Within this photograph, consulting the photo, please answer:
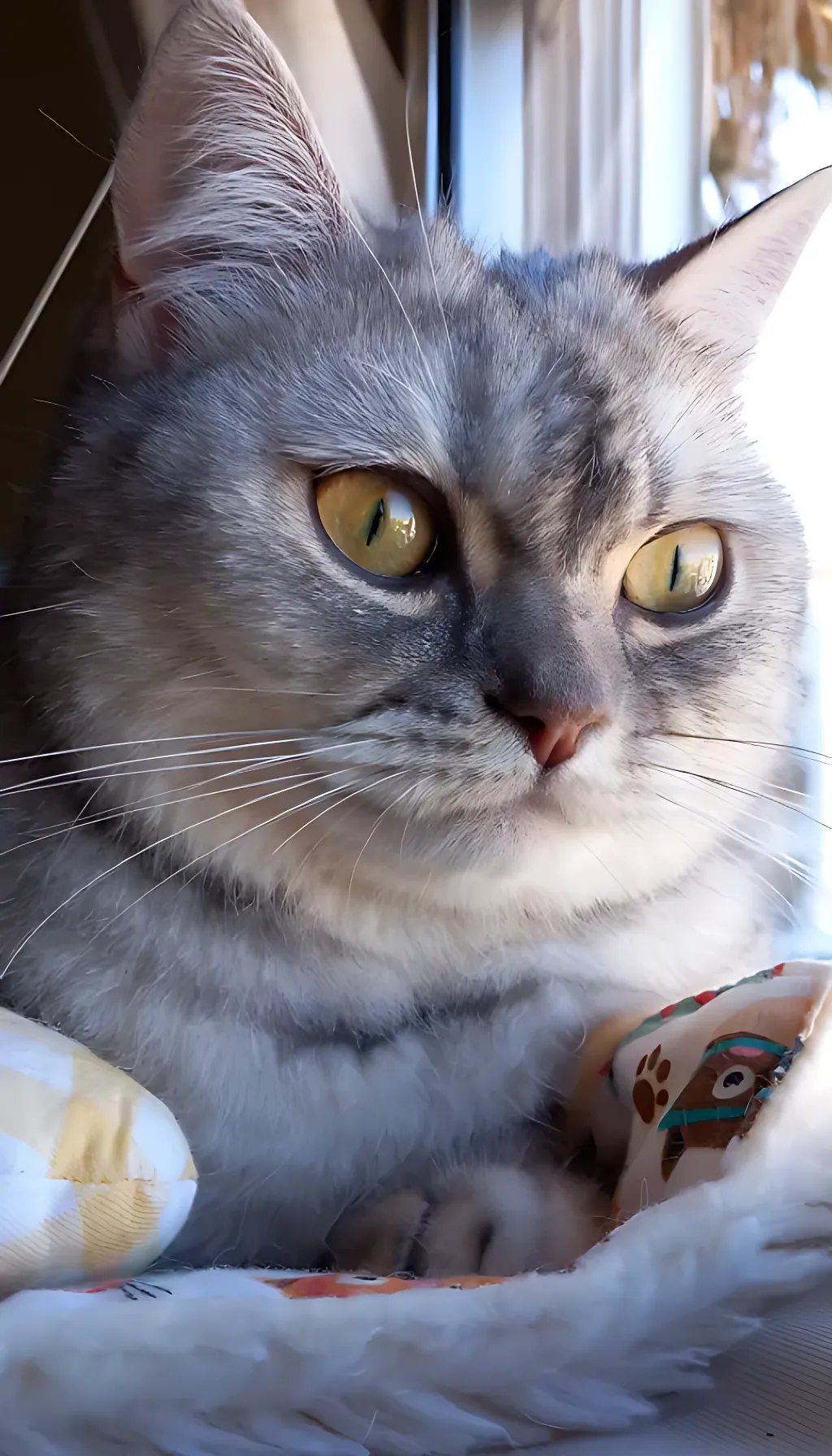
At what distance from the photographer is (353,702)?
2.26 ft

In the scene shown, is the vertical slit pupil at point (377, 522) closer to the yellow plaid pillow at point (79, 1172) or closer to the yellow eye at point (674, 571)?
the yellow eye at point (674, 571)

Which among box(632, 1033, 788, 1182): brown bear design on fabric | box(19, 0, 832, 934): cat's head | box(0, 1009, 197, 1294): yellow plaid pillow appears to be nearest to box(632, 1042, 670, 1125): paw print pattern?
box(632, 1033, 788, 1182): brown bear design on fabric

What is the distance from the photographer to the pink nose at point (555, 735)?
67 centimetres

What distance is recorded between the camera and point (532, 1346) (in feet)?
1.50

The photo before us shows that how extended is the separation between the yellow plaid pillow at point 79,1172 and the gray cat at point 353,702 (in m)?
0.12

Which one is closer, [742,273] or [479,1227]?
[479,1227]

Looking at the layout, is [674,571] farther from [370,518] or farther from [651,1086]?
[651,1086]

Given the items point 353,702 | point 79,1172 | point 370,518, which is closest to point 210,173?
point 370,518

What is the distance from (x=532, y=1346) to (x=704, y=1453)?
8 centimetres

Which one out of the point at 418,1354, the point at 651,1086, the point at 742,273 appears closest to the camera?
the point at 418,1354

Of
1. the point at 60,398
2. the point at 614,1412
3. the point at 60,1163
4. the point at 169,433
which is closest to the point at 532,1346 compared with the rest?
the point at 614,1412

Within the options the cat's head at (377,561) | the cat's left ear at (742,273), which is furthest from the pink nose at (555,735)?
the cat's left ear at (742,273)

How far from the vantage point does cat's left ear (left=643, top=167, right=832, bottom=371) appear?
3.01 ft

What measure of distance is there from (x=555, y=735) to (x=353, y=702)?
132 millimetres
